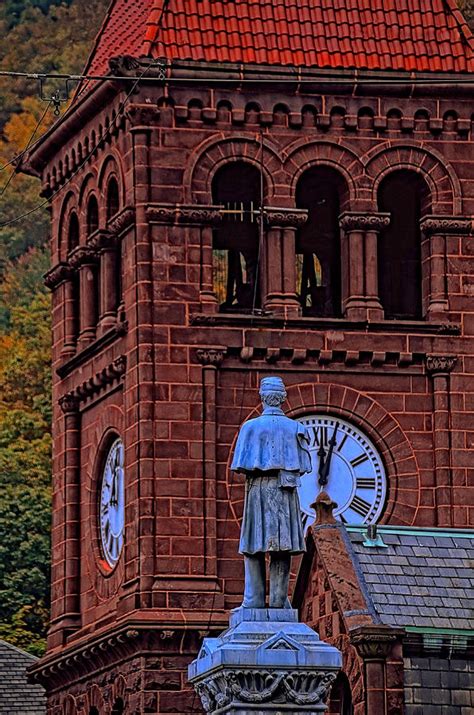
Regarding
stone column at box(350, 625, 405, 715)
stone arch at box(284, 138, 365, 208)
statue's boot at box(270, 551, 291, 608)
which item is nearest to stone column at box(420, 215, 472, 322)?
stone arch at box(284, 138, 365, 208)

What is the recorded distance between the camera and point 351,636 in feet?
167

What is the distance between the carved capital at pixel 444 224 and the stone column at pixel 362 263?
0.75m

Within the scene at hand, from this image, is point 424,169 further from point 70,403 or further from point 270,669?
point 270,669

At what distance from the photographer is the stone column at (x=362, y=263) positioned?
65.2m

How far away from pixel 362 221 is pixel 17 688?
773 inches

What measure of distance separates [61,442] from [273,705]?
28.1 metres

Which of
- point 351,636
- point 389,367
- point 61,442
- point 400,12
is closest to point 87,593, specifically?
point 61,442

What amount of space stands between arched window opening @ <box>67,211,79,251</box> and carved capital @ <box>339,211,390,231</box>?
6.67 metres

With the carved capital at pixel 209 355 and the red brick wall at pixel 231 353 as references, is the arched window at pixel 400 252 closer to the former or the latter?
the red brick wall at pixel 231 353

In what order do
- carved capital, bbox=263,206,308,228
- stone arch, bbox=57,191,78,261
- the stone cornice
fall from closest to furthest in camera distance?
carved capital, bbox=263,206,308,228 → the stone cornice → stone arch, bbox=57,191,78,261

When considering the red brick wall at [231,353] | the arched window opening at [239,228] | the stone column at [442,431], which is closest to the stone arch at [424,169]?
the red brick wall at [231,353]

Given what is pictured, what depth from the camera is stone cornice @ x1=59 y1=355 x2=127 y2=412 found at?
214 ft

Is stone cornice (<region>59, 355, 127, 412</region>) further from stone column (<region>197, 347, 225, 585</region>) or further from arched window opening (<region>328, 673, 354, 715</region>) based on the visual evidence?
arched window opening (<region>328, 673, 354, 715</region>)

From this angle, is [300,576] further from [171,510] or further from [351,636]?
[171,510]
